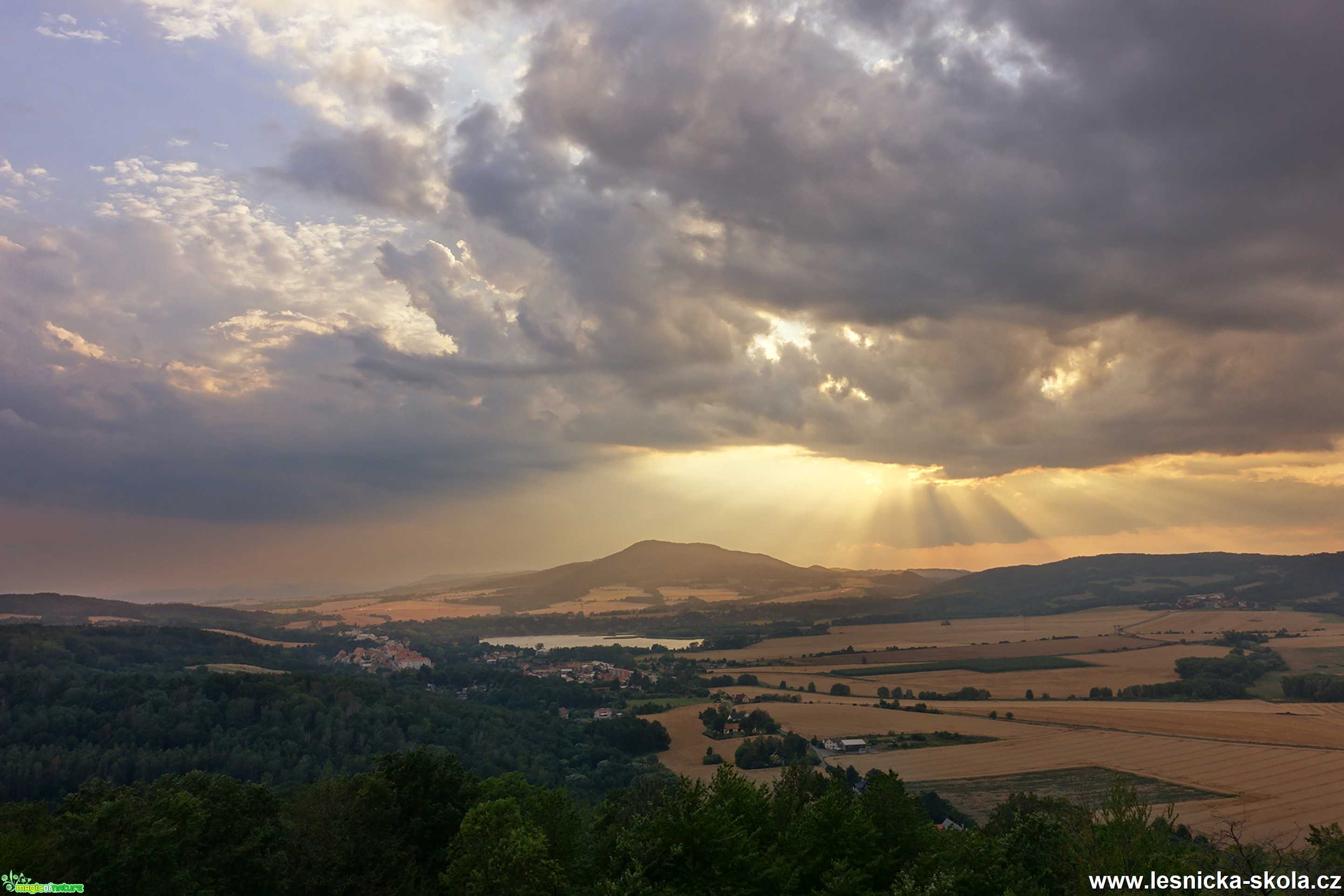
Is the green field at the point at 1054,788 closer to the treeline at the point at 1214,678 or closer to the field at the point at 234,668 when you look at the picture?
the treeline at the point at 1214,678

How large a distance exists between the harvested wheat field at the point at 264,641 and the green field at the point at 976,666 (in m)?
126

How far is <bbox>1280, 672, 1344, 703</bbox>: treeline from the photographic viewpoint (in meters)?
96.1

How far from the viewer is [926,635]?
586 ft

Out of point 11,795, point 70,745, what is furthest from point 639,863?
point 70,745

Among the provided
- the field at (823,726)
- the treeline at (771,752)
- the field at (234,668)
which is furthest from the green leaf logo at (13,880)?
the field at (234,668)

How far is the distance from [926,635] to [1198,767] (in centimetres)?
11394

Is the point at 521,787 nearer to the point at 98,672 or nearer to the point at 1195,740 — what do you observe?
the point at 1195,740

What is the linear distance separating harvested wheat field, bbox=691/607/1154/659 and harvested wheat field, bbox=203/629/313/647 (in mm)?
96187

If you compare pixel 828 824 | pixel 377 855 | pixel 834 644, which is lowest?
pixel 834 644

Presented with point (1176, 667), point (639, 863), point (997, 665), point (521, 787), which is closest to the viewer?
point (639, 863)

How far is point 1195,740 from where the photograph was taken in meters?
76.6

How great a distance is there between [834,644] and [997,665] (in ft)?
158

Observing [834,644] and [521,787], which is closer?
[521,787]

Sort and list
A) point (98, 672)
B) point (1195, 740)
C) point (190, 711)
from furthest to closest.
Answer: point (98, 672) → point (190, 711) → point (1195, 740)
